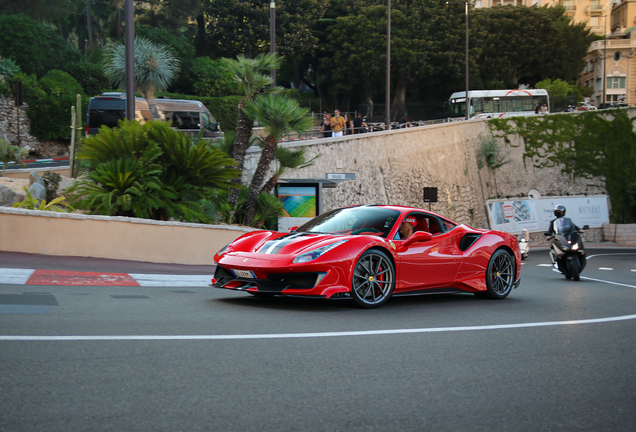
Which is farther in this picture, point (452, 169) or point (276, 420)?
point (452, 169)

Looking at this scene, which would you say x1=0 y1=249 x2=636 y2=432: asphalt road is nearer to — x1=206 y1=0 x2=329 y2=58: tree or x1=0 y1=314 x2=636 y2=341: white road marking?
x1=0 y1=314 x2=636 y2=341: white road marking

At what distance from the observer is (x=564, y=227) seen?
15711 millimetres

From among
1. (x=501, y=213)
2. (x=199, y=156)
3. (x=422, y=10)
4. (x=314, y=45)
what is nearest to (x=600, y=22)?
(x=422, y=10)

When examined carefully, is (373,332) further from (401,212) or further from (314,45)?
(314,45)

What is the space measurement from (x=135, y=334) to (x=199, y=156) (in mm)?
9007

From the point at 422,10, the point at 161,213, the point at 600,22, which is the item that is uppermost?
the point at 600,22

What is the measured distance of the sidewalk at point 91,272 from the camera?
9.36 metres

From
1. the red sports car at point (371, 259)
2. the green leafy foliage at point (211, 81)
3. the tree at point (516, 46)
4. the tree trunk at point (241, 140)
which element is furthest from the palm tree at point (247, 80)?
the tree at point (516, 46)

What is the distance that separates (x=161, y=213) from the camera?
46.5 feet

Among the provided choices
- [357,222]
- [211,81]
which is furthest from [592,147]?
[357,222]

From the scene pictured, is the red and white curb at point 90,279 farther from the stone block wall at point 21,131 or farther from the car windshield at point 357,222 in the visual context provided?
the stone block wall at point 21,131

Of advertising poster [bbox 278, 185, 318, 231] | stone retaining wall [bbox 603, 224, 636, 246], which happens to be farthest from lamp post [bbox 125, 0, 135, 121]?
stone retaining wall [bbox 603, 224, 636, 246]

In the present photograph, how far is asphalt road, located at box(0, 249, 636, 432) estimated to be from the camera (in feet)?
12.0

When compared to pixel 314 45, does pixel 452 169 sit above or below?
below
